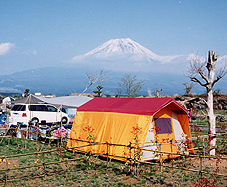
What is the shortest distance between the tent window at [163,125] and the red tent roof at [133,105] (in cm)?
52

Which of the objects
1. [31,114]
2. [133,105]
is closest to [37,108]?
[31,114]

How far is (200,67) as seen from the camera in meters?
10.3

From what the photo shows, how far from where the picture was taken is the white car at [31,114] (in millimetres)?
16566

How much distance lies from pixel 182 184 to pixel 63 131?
6254 millimetres

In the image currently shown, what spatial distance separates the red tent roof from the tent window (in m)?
0.52

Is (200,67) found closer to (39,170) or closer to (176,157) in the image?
(176,157)

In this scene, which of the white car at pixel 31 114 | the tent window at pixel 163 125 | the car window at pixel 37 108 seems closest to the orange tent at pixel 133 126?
the tent window at pixel 163 125

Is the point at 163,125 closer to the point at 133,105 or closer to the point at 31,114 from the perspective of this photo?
the point at 133,105

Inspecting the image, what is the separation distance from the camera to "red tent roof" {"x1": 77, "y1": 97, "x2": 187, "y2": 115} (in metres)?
9.19

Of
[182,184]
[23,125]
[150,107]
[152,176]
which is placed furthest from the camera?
[23,125]

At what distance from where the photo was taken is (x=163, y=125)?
9812 mm

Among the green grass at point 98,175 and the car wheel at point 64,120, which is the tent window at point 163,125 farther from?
the car wheel at point 64,120

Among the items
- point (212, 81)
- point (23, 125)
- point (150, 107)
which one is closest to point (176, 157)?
point (150, 107)

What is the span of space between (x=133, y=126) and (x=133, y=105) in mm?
933
